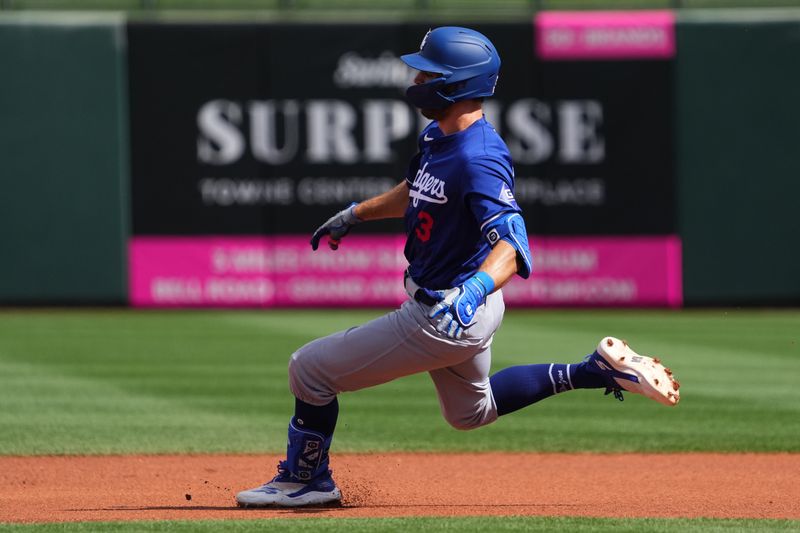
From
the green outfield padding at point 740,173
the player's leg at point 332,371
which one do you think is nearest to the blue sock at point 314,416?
the player's leg at point 332,371

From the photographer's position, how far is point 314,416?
237 inches

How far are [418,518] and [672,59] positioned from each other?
13.7 meters

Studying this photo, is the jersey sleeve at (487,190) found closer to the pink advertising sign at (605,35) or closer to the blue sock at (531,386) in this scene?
the blue sock at (531,386)

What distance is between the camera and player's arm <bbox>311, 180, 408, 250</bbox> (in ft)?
20.9

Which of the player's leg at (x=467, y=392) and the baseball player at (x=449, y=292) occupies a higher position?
the baseball player at (x=449, y=292)

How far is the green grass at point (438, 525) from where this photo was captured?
18.3ft

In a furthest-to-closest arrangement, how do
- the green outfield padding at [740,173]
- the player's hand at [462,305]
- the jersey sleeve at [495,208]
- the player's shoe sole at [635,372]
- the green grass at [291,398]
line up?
the green outfield padding at [740,173] < the green grass at [291,398] < the player's shoe sole at [635,372] < the jersey sleeve at [495,208] < the player's hand at [462,305]

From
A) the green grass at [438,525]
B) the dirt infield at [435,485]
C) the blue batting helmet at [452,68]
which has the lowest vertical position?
the dirt infield at [435,485]

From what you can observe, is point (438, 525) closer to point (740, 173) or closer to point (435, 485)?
point (435, 485)

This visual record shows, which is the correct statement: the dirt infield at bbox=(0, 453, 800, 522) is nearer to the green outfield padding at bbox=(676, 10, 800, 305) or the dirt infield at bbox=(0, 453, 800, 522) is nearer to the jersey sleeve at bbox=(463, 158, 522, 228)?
the jersey sleeve at bbox=(463, 158, 522, 228)

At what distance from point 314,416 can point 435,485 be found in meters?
1.31

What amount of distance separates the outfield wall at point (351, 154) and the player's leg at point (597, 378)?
12190 mm

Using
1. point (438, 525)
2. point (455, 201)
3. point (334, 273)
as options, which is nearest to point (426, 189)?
point (455, 201)

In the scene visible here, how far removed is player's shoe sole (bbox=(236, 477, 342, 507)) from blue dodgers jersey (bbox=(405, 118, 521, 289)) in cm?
105
